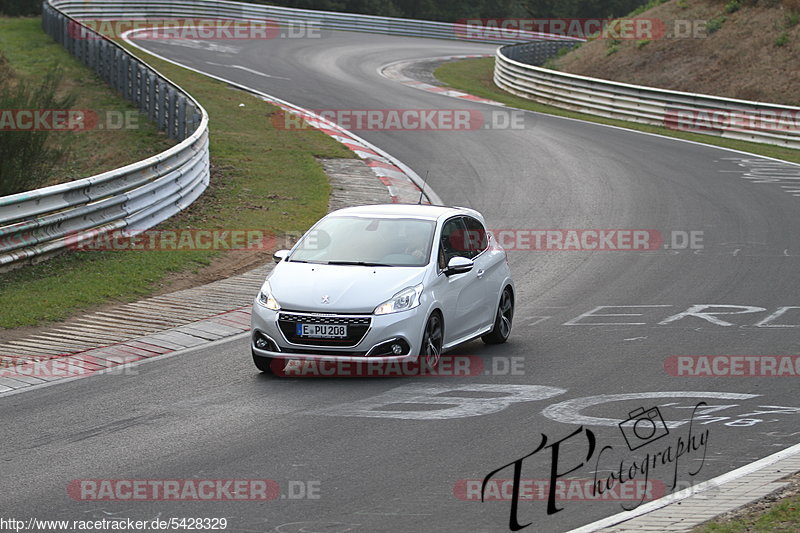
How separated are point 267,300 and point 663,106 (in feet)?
82.1

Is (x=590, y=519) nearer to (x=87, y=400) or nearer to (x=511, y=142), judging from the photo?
(x=87, y=400)

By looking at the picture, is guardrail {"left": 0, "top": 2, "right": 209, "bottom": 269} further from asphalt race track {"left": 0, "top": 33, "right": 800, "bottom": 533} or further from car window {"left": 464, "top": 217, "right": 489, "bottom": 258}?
car window {"left": 464, "top": 217, "right": 489, "bottom": 258}

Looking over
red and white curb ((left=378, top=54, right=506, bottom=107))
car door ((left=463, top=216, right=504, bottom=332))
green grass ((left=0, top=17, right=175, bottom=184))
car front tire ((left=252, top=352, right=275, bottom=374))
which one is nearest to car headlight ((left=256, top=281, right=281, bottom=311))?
car front tire ((left=252, top=352, right=275, bottom=374))

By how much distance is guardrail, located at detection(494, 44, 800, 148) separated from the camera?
103ft

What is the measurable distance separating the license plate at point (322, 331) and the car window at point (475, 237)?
7.74ft

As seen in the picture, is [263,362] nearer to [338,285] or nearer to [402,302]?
[338,285]

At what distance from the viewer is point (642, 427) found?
9367 mm

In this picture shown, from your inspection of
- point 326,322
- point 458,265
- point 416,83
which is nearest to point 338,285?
point 326,322

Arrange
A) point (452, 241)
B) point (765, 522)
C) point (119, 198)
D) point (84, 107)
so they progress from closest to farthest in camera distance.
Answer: point (765, 522) < point (452, 241) < point (119, 198) < point (84, 107)

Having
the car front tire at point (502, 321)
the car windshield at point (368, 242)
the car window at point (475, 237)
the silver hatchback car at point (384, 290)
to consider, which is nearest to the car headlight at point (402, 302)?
the silver hatchback car at point (384, 290)

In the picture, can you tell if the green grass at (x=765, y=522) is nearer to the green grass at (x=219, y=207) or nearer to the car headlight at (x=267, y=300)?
the car headlight at (x=267, y=300)

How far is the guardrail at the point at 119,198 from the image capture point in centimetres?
1506

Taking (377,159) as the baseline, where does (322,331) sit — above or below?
above

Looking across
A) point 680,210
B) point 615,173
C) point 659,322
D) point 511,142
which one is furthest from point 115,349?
point 511,142
